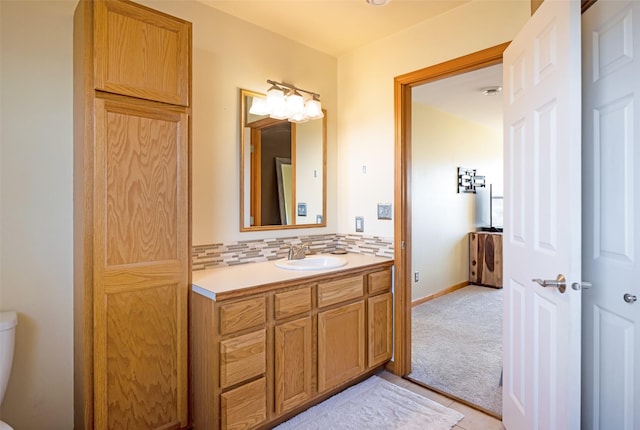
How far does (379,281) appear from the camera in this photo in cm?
255

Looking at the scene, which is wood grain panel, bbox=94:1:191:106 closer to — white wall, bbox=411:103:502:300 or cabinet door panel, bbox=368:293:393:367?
cabinet door panel, bbox=368:293:393:367

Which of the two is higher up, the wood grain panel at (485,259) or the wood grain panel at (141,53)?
the wood grain panel at (141,53)

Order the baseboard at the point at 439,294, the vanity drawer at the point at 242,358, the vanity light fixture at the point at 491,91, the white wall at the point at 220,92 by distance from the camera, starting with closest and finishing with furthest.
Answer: the vanity drawer at the point at 242,358, the white wall at the point at 220,92, the vanity light fixture at the point at 491,91, the baseboard at the point at 439,294

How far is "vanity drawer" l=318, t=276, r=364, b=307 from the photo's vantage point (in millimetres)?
2170

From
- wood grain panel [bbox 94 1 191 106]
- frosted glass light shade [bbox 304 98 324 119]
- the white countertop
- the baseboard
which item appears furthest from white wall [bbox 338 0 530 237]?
the baseboard

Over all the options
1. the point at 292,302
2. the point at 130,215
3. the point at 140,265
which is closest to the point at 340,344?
the point at 292,302

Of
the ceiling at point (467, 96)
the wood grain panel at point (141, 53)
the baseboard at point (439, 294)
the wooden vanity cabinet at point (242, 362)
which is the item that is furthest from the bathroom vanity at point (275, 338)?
the ceiling at point (467, 96)

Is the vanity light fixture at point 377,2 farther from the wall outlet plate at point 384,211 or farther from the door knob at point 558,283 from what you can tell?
the door knob at point 558,283

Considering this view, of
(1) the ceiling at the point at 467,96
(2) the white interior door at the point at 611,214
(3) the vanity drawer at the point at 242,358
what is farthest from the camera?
(1) the ceiling at the point at 467,96

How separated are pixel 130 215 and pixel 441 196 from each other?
404cm

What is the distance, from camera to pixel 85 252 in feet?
5.23

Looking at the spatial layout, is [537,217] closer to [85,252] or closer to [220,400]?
[220,400]

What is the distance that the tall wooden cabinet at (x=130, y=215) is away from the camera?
5.23 ft

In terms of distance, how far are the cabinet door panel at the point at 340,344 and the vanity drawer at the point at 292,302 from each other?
0.15 metres
